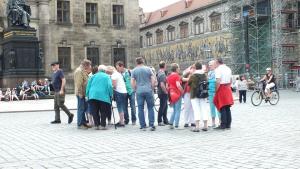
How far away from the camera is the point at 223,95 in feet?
41.2

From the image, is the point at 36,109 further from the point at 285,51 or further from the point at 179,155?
the point at 285,51

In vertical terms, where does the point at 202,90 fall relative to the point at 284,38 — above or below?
below

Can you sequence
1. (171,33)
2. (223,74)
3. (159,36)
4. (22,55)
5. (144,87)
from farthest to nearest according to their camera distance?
(159,36), (171,33), (22,55), (144,87), (223,74)

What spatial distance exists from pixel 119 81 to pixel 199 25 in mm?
55382

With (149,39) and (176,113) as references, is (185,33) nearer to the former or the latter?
(149,39)

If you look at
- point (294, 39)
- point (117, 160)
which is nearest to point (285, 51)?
point (294, 39)

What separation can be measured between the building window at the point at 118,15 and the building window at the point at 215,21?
19.9 metres

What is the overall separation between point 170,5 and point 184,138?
74.4 meters

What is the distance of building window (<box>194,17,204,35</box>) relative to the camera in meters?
Result: 68.0

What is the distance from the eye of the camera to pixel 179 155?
842 cm

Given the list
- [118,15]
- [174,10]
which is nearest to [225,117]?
[118,15]

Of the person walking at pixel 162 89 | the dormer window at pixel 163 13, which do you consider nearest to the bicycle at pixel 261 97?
the person walking at pixel 162 89

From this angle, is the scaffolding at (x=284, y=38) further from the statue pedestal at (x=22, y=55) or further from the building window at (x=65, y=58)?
the statue pedestal at (x=22, y=55)

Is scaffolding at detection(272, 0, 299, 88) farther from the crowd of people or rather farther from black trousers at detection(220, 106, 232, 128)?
black trousers at detection(220, 106, 232, 128)
